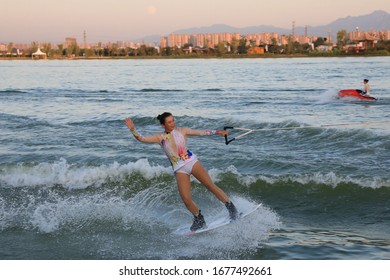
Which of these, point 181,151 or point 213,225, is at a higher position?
point 181,151

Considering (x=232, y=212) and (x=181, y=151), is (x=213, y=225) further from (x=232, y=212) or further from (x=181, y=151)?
(x=181, y=151)

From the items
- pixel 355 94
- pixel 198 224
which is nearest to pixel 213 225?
pixel 198 224

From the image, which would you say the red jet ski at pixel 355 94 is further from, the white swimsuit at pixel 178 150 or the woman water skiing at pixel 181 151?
Answer: the white swimsuit at pixel 178 150

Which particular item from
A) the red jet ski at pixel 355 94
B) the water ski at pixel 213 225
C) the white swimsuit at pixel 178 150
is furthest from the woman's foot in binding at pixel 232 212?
the red jet ski at pixel 355 94

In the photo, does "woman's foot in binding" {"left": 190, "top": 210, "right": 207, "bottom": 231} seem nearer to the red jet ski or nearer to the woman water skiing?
the woman water skiing

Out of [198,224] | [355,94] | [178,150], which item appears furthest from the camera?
[355,94]

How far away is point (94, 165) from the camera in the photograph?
15375 mm

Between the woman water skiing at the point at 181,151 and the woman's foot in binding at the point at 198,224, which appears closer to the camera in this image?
the woman water skiing at the point at 181,151

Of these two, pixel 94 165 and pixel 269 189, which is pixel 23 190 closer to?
pixel 94 165

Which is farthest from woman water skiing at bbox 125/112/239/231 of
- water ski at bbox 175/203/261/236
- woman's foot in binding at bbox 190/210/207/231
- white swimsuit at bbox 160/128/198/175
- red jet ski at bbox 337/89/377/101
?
red jet ski at bbox 337/89/377/101

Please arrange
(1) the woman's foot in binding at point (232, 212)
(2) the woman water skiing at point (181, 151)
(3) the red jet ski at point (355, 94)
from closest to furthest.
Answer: (2) the woman water skiing at point (181, 151), (1) the woman's foot in binding at point (232, 212), (3) the red jet ski at point (355, 94)

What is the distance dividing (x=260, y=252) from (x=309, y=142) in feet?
30.7

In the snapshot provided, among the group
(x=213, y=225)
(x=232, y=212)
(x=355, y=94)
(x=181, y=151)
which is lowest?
(x=355, y=94)

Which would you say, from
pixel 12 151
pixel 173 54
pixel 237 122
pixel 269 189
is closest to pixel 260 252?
pixel 269 189
